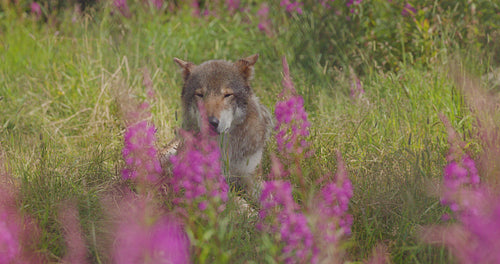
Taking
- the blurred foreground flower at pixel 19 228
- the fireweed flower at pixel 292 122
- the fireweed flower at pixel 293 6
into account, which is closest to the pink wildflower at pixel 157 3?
the fireweed flower at pixel 293 6

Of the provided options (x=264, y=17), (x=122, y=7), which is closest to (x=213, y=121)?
(x=264, y=17)

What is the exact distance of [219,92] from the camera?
12.0 feet

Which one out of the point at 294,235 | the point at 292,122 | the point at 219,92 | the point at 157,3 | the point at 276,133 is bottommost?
the point at 276,133

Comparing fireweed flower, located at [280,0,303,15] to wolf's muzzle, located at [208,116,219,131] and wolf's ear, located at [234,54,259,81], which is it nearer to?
wolf's ear, located at [234,54,259,81]

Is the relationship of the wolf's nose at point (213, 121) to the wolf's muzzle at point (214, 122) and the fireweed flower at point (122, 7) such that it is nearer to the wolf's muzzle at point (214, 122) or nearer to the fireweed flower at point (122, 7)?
the wolf's muzzle at point (214, 122)

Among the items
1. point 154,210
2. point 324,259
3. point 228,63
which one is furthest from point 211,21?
point 324,259

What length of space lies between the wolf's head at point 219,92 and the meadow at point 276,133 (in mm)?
452

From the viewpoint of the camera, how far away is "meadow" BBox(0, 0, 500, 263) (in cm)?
219

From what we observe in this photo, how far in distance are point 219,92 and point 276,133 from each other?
0.75 meters

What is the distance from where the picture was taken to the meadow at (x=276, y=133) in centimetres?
219

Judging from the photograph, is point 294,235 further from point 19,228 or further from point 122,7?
point 122,7

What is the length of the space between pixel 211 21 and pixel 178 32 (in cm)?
78

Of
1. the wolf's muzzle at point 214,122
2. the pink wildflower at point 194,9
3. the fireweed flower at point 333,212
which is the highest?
the fireweed flower at point 333,212

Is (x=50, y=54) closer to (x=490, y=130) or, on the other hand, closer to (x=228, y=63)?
(x=228, y=63)
